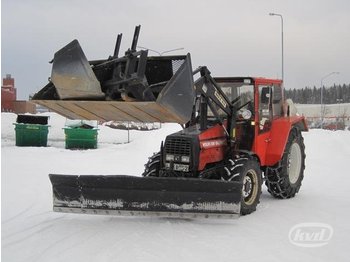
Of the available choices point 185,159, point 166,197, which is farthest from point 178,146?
point 166,197

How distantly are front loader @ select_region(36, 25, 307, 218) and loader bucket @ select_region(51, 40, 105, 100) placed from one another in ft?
0.13

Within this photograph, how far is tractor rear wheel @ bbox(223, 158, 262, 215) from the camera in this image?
7469 mm

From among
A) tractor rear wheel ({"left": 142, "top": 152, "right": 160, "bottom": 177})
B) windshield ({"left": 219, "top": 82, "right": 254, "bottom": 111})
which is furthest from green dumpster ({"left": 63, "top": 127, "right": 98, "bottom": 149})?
windshield ({"left": 219, "top": 82, "right": 254, "bottom": 111})

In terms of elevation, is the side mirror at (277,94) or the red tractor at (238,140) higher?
the side mirror at (277,94)

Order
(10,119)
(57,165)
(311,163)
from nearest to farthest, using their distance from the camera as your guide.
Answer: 1. (57,165)
2. (311,163)
3. (10,119)

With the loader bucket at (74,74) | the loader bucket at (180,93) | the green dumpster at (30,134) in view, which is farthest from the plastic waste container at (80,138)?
the loader bucket at (180,93)

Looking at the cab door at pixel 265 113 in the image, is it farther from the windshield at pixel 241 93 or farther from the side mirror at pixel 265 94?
the windshield at pixel 241 93

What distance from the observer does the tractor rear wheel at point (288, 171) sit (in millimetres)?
9109

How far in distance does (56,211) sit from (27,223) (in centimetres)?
48

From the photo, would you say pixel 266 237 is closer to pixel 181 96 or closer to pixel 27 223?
pixel 181 96

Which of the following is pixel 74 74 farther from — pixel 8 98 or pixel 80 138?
pixel 8 98

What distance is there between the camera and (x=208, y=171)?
7.75 metres

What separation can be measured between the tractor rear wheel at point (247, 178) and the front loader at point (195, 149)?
0.05ft

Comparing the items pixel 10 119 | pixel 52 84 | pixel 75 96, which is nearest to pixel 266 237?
pixel 75 96
